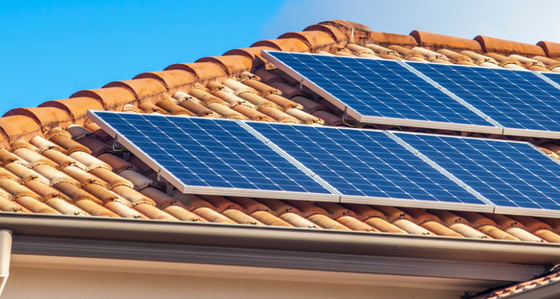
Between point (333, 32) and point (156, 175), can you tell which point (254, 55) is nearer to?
point (333, 32)

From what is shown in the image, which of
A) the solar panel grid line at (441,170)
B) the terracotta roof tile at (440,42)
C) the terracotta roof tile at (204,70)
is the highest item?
the terracotta roof tile at (440,42)

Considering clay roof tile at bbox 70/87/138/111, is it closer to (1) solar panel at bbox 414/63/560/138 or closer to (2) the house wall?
(2) the house wall

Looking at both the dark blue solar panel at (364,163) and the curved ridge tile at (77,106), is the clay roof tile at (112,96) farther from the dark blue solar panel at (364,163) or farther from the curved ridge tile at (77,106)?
the dark blue solar panel at (364,163)

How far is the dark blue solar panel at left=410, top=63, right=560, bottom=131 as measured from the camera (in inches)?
521

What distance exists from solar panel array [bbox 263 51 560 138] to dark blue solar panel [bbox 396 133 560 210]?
0.38 metres

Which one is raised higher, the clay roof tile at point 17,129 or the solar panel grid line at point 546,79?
the solar panel grid line at point 546,79

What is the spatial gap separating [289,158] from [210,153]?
3.39 feet

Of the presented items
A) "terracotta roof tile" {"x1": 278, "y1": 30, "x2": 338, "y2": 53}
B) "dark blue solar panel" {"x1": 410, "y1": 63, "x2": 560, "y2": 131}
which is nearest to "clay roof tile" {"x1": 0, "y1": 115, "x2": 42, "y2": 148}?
"terracotta roof tile" {"x1": 278, "y1": 30, "x2": 338, "y2": 53}

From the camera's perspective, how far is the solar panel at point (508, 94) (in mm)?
13078

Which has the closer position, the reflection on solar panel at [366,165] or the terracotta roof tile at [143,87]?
the reflection on solar panel at [366,165]

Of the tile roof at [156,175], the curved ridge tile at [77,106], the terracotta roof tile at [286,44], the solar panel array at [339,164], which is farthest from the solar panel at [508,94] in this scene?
the curved ridge tile at [77,106]

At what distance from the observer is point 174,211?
10.0 metres

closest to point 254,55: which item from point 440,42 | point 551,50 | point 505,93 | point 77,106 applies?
point 77,106

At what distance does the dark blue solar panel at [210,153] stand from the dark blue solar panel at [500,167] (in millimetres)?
2202
